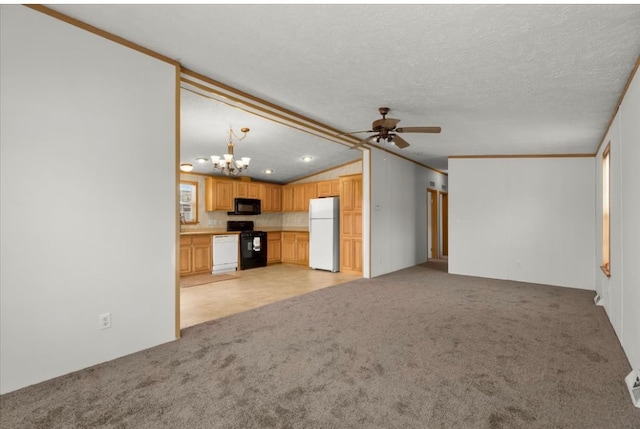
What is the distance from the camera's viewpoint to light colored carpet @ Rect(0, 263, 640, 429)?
1812 mm

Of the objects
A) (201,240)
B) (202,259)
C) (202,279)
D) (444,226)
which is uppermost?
(444,226)

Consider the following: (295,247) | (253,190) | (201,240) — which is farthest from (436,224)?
(201,240)

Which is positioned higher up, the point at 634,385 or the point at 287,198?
the point at 287,198

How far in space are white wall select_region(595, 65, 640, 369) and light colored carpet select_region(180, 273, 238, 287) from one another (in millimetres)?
5599

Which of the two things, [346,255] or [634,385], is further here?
[346,255]

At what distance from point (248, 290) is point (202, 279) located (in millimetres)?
1457

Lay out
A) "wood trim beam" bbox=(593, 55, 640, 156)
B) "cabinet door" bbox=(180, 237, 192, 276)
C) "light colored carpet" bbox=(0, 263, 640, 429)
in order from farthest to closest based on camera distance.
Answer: "cabinet door" bbox=(180, 237, 192, 276), "wood trim beam" bbox=(593, 55, 640, 156), "light colored carpet" bbox=(0, 263, 640, 429)

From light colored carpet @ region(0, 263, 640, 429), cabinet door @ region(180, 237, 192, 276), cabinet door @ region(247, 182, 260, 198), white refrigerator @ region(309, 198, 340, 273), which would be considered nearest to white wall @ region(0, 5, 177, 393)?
light colored carpet @ region(0, 263, 640, 429)

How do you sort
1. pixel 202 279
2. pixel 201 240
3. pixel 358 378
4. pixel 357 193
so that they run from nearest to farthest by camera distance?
pixel 358 378 → pixel 202 279 → pixel 201 240 → pixel 357 193

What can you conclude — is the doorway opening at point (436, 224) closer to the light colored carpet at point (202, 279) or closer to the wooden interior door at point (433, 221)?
the wooden interior door at point (433, 221)

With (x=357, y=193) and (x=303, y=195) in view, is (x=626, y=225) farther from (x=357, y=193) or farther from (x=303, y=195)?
(x=303, y=195)

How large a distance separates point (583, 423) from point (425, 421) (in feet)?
2.92

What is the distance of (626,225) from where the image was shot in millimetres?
2746

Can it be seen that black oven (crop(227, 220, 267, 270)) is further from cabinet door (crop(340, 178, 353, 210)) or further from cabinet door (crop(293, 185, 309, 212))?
cabinet door (crop(340, 178, 353, 210))
